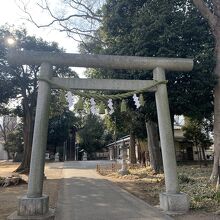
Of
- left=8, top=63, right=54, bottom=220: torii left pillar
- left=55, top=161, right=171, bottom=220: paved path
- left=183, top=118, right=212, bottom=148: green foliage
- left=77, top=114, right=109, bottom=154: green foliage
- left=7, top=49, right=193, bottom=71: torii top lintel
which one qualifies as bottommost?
left=55, top=161, right=171, bottom=220: paved path

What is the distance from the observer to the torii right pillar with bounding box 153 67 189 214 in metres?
8.09

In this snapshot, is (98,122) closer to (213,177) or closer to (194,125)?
(194,125)

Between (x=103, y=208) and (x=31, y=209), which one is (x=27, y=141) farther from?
(x=31, y=209)

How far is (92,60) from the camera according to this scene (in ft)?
29.1

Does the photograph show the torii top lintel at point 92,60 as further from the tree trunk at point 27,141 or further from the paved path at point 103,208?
the tree trunk at point 27,141

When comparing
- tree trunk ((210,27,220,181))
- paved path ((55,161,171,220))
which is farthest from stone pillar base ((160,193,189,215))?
tree trunk ((210,27,220,181))

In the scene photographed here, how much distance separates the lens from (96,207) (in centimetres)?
922

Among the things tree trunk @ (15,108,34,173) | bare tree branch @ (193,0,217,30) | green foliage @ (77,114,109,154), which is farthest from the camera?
green foliage @ (77,114,109,154)

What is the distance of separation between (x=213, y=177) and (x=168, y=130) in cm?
560

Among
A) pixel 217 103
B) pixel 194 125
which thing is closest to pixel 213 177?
pixel 217 103

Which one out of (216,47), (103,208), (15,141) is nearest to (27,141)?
(216,47)

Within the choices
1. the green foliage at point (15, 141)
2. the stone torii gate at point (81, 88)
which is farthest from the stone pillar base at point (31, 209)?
the green foliage at point (15, 141)

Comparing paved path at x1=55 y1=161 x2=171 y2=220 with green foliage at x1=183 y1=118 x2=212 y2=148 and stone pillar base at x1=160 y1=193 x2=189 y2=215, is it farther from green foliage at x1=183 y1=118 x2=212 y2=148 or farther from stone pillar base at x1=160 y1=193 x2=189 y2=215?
green foliage at x1=183 y1=118 x2=212 y2=148

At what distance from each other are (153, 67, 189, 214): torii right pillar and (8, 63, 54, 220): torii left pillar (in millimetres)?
3085
